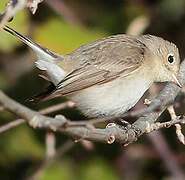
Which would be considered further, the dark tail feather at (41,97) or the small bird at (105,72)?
the small bird at (105,72)

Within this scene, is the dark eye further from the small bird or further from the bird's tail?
the bird's tail

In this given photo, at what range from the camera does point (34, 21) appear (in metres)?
5.32

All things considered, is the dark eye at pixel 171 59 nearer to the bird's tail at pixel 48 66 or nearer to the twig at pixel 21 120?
the bird's tail at pixel 48 66

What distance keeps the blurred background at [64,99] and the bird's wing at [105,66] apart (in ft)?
1.67

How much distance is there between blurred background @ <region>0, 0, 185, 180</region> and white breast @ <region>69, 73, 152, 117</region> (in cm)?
42

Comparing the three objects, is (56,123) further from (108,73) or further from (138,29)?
(138,29)

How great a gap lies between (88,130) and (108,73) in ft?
6.86

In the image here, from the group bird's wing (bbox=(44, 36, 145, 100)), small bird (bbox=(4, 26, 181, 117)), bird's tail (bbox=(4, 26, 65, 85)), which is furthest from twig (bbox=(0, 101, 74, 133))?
bird's tail (bbox=(4, 26, 65, 85))

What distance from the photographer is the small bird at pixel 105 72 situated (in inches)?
163

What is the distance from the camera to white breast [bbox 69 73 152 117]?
4.14 m

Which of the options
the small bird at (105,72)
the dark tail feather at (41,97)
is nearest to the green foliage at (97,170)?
the small bird at (105,72)

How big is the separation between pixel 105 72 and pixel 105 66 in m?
0.07

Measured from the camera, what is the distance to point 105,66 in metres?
4.35

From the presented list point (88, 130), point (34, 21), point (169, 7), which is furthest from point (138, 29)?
point (88, 130)
